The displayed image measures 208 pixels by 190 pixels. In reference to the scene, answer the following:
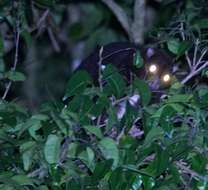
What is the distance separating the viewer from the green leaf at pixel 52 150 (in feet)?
7.45

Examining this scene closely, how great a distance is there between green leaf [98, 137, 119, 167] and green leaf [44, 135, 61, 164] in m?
0.15

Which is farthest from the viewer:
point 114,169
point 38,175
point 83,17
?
point 83,17

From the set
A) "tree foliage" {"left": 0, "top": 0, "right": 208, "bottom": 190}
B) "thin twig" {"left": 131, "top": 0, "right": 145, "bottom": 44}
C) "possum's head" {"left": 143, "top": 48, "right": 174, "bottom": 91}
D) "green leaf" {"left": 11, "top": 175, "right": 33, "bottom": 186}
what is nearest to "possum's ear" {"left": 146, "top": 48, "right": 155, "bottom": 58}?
"possum's head" {"left": 143, "top": 48, "right": 174, "bottom": 91}

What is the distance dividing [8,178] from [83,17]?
14.0 ft

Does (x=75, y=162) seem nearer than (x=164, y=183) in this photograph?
No

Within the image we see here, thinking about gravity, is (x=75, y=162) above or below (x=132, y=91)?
below

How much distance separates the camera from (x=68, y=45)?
24.1 ft

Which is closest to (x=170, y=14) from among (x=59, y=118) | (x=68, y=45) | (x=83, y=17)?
(x=83, y=17)

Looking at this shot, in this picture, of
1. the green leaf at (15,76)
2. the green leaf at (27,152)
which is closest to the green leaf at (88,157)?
the green leaf at (27,152)

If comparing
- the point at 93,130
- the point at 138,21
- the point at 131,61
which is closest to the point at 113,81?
the point at 93,130

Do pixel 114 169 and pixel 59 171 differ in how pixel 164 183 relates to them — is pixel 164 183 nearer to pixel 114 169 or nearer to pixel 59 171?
pixel 114 169

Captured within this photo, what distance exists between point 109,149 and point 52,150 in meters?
0.20

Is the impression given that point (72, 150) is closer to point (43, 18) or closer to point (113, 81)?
point (113, 81)

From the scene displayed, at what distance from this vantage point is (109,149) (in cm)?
230
